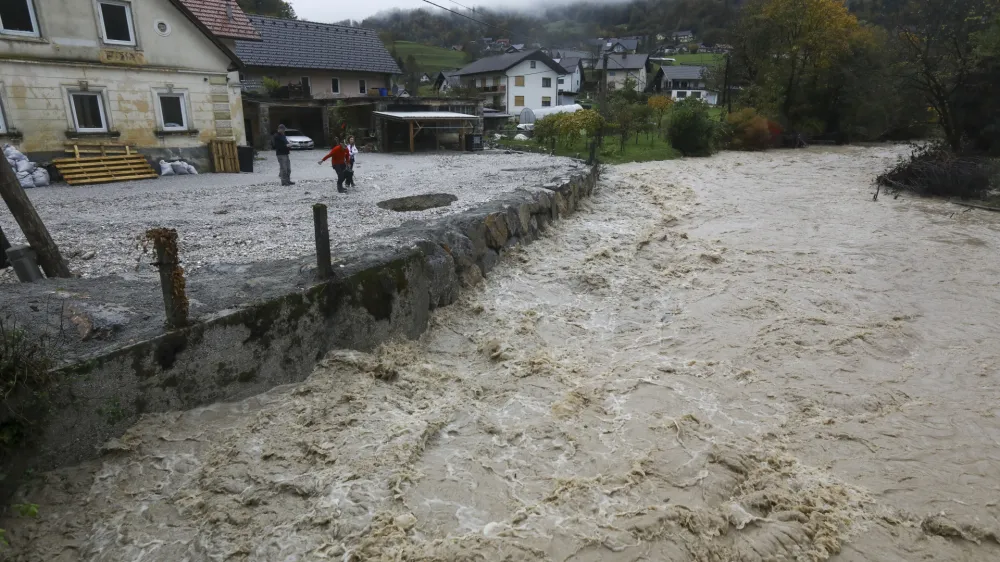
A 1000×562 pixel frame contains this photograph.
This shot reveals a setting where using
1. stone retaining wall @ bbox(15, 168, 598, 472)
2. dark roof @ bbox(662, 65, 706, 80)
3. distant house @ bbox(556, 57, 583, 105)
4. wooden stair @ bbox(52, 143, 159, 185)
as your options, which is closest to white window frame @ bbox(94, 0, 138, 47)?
wooden stair @ bbox(52, 143, 159, 185)

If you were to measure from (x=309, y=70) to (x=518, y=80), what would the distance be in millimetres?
25030

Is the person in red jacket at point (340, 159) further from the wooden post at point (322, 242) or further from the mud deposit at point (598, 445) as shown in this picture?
the wooden post at point (322, 242)

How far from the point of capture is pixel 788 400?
22.0 ft

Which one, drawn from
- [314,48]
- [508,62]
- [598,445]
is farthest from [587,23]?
[598,445]

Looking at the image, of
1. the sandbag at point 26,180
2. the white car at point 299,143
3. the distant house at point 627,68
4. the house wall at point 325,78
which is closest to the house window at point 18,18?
the sandbag at point 26,180

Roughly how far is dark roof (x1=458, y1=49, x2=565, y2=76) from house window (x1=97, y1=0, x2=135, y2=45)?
133ft

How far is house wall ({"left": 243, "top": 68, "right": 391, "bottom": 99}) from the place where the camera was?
113ft

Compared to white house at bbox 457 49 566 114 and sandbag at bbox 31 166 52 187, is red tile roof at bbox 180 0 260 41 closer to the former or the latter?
sandbag at bbox 31 166 52 187

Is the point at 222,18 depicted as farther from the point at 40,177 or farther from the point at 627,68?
the point at 627,68

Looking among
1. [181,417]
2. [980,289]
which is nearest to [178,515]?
[181,417]

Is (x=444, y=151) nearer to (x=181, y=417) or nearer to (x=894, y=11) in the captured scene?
(x=894, y=11)

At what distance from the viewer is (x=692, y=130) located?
1145 inches

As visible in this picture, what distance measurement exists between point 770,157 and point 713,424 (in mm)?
27653

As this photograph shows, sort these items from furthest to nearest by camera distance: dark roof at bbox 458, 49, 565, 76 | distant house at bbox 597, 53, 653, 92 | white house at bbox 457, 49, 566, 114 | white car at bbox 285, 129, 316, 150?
distant house at bbox 597, 53, 653, 92, white house at bbox 457, 49, 566, 114, dark roof at bbox 458, 49, 565, 76, white car at bbox 285, 129, 316, 150
